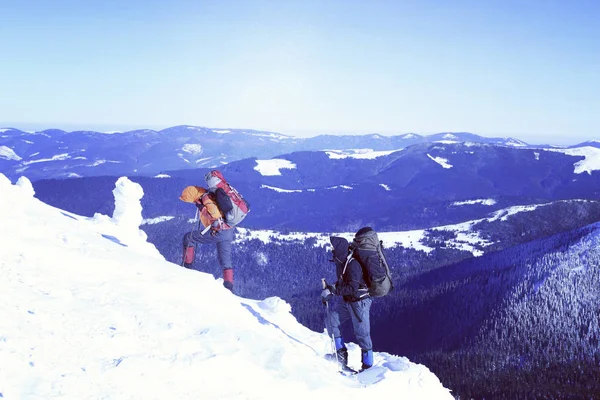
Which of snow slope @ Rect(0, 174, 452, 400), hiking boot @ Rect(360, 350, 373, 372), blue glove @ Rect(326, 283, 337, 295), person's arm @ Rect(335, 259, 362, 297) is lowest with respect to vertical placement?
hiking boot @ Rect(360, 350, 373, 372)

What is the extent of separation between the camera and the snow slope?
11.3 meters

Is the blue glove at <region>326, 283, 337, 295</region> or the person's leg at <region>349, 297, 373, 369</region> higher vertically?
the blue glove at <region>326, 283, 337, 295</region>

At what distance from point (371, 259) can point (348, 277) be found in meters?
1.00

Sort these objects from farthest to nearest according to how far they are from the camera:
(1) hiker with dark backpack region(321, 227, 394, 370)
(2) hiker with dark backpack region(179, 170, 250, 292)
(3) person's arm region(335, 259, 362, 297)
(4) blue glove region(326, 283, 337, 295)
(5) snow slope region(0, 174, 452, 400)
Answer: (2) hiker with dark backpack region(179, 170, 250, 292), (4) blue glove region(326, 283, 337, 295), (1) hiker with dark backpack region(321, 227, 394, 370), (3) person's arm region(335, 259, 362, 297), (5) snow slope region(0, 174, 452, 400)

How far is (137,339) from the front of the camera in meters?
13.4

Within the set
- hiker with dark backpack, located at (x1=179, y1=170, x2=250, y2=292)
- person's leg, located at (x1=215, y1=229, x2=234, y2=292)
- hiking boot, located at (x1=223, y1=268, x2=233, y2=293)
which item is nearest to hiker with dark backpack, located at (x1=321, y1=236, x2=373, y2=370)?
hiker with dark backpack, located at (x1=179, y1=170, x2=250, y2=292)

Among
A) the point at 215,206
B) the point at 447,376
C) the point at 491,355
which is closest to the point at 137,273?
the point at 215,206

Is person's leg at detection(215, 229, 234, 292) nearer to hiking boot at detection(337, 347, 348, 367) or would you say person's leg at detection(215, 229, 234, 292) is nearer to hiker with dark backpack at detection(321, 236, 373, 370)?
hiker with dark backpack at detection(321, 236, 373, 370)

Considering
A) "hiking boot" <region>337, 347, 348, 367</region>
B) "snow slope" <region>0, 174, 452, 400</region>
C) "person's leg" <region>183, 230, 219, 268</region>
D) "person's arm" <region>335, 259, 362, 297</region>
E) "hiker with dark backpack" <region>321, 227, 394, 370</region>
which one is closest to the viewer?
"snow slope" <region>0, 174, 452, 400</region>

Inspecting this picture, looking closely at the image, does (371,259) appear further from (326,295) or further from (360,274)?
(326,295)

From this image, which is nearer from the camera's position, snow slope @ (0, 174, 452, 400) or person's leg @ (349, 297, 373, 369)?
snow slope @ (0, 174, 452, 400)

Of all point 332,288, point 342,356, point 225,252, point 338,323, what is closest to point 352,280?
point 332,288

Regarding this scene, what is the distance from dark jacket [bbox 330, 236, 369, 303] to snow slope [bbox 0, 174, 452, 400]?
245cm

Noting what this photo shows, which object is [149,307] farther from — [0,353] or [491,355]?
[491,355]
